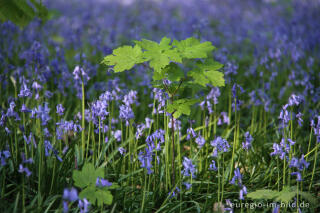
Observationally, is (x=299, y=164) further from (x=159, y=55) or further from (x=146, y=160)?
(x=159, y=55)

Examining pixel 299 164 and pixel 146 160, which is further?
pixel 146 160

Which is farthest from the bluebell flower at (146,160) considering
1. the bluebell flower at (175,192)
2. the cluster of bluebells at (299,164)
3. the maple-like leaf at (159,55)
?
the cluster of bluebells at (299,164)

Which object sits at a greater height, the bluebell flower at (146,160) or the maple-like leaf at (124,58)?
the maple-like leaf at (124,58)

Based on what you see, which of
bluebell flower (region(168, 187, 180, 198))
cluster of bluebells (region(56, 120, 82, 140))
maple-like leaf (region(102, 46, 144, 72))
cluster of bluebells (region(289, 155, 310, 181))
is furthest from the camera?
cluster of bluebells (region(56, 120, 82, 140))

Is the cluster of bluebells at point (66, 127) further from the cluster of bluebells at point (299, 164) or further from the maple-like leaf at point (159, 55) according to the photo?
Result: the cluster of bluebells at point (299, 164)

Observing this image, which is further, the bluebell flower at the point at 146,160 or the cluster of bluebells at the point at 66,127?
the cluster of bluebells at the point at 66,127

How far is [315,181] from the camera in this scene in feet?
8.72

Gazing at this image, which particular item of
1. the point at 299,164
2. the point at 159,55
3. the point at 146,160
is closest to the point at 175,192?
the point at 146,160

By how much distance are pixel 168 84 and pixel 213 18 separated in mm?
9624

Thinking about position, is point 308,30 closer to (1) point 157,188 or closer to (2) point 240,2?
(1) point 157,188

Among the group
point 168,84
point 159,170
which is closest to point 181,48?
point 168,84

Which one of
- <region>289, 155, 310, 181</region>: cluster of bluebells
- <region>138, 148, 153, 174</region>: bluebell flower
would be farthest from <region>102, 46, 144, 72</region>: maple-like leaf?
<region>289, 155, 310, 181</region>: cluster of bluebells

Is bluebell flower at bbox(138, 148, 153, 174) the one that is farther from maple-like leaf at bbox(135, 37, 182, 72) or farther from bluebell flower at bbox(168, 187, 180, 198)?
maple-like leaf at bbox(135, 37, 182, 72)

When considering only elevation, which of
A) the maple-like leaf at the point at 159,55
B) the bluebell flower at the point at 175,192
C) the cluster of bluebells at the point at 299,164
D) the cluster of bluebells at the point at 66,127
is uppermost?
the maple-like leaf at the point at 159,55
